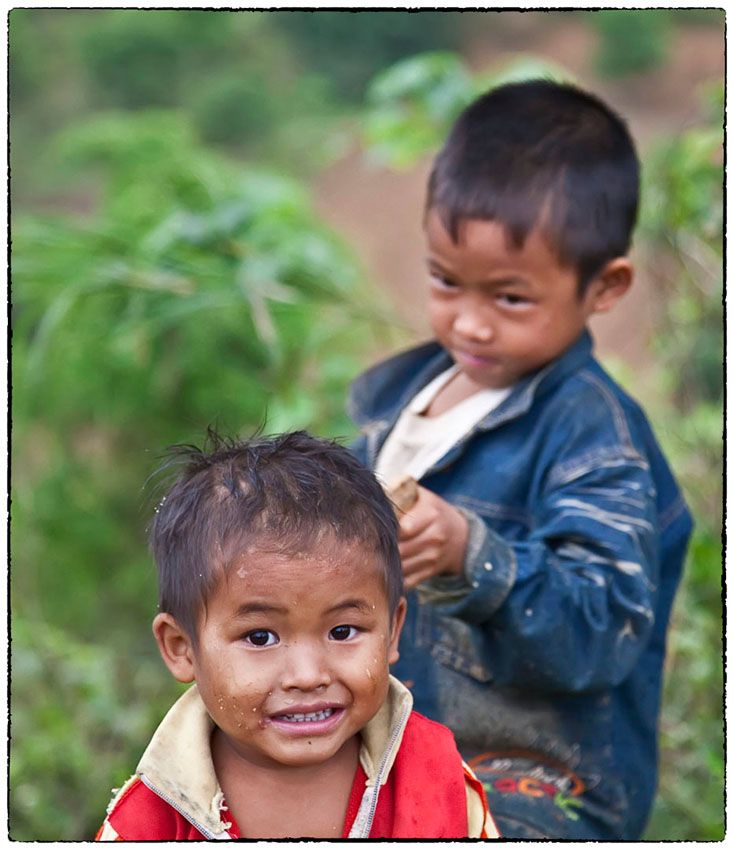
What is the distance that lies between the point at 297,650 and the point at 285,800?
243 millimetres

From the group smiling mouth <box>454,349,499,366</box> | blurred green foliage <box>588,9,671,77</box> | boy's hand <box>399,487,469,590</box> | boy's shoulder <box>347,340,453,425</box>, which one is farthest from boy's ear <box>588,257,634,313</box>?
blurred green foliage <box>588,9,671,77</box>

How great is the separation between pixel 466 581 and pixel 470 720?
0.36 m

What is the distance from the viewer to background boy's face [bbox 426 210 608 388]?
212 centimetres

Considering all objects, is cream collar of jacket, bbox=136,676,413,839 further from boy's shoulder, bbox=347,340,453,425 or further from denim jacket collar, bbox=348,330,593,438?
boy's shoulder, bbox=347,340,453,425

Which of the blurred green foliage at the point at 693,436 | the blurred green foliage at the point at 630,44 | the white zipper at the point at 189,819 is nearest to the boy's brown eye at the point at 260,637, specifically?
the white zipper at the point at 189,819

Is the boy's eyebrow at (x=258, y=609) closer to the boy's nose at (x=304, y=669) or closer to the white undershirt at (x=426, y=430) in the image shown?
the boy's nose at (x=304, y=669)

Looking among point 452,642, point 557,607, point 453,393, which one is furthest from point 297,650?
point 453,393

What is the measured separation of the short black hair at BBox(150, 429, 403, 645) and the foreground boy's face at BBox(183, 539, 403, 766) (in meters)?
0.02

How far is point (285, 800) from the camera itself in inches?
65.4

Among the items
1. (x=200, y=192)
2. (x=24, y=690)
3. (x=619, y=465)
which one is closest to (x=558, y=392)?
(x=619, y=465)

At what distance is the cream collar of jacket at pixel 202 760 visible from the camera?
1601 millimetres

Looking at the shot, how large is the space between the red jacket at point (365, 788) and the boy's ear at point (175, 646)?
0.05m

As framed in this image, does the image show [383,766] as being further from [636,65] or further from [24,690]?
[636,65]

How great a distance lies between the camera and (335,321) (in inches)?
163
